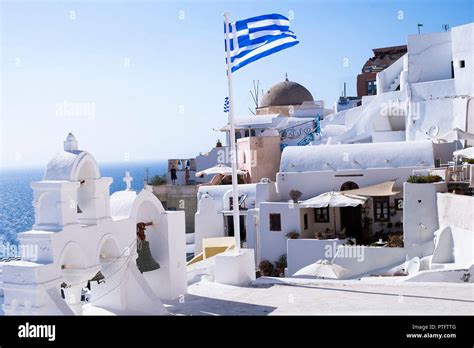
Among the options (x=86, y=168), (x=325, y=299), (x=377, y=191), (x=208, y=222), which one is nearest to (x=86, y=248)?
(x=86, y=168)

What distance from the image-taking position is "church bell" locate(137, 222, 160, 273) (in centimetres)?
1398

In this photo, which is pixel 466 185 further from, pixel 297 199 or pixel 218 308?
pixel 218 308

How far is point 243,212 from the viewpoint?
32594 mm

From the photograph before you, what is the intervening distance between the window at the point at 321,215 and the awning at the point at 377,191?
6.09 ft

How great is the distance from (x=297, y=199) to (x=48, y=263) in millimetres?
19583

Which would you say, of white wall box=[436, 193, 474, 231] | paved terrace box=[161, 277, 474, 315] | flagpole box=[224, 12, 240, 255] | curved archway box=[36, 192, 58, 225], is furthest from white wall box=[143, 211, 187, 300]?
white wall box=[436, 193, 474, 231]

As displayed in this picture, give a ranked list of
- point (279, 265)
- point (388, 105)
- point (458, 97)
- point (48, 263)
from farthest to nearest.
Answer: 1. point (388, 105)
2. point (458, 97)
3. point (279, 265)
4. point (48, 263)

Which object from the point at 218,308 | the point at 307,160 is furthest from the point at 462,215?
the point at 307,160

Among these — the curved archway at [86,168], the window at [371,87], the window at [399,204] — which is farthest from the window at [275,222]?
the window at [371,87]

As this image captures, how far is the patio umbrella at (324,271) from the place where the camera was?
2105 cm

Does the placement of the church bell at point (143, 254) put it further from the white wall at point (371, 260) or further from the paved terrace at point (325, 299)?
the white wall at point (371, 260)

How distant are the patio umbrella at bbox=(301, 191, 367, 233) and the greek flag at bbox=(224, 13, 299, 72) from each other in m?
10.6
